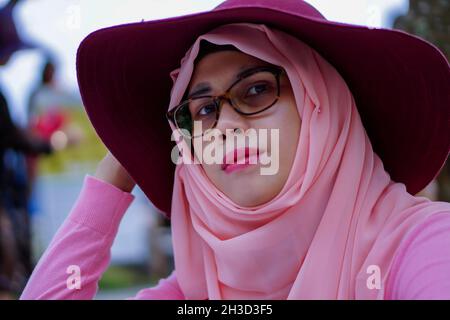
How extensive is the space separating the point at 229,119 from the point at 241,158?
74 mm

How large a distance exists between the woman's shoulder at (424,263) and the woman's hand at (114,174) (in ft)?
1.89

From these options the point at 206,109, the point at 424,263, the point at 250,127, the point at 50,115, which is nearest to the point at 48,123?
the point at 50,115

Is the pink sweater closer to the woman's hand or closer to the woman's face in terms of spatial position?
the woman's hand

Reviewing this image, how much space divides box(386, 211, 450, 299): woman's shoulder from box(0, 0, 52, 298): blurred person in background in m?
2.21

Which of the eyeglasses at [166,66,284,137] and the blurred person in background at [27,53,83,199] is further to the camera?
the blurred person in background at [27,53,83,199]

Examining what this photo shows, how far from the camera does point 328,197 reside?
1.01m

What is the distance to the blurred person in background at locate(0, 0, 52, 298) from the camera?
9.23ft

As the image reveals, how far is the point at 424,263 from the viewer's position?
86 cm

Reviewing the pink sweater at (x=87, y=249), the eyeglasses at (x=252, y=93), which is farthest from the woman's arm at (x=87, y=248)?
the eyeglasses at (x=252, y=93)

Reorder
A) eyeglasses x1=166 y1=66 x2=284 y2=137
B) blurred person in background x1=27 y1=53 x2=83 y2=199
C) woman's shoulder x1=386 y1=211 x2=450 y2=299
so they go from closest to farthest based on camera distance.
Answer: woman's shoulder x1=386 y1=211 x2=450 y2=299, eyeglasses x1=166 y1=66 x2=284 y2=137, blurred person in background x1=27 y1=53 x2=83 y2=199

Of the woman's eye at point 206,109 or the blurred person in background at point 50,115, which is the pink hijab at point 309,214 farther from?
the blurred person in background at point 50,115

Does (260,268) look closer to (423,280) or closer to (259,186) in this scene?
(259,186)

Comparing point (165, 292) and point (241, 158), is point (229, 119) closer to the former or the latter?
point (241, 158)

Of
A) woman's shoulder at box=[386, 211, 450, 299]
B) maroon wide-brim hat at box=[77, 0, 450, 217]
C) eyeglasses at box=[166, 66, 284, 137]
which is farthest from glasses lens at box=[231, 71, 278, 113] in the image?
woman's shoulder at box=[386, 211, 450, 299]
